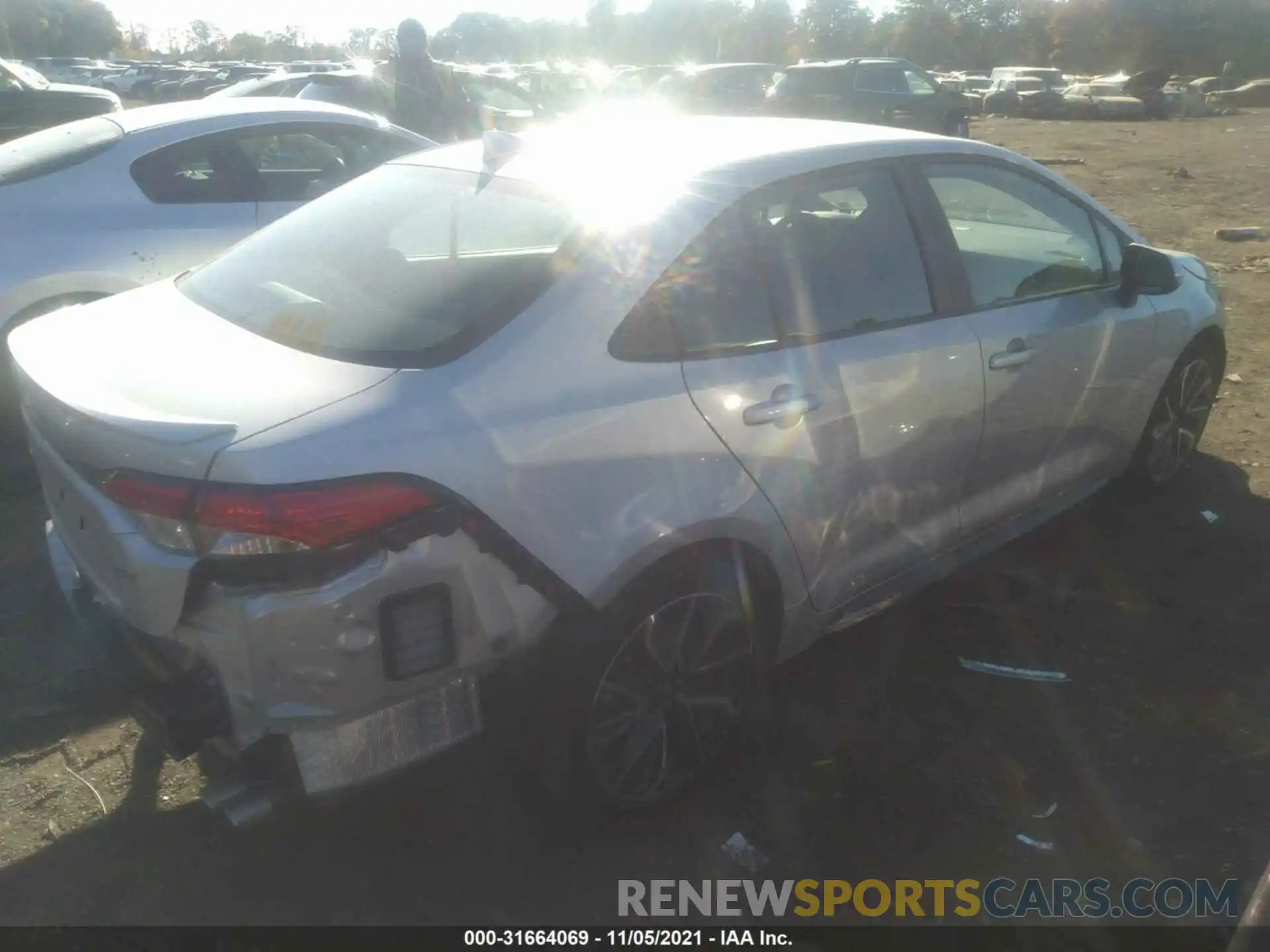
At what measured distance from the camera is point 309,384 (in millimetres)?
2494

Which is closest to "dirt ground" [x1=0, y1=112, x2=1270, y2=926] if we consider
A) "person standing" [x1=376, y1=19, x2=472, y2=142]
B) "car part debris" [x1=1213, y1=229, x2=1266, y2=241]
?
"person standing" [x1=376, y1=19, x2=472, y2=142]

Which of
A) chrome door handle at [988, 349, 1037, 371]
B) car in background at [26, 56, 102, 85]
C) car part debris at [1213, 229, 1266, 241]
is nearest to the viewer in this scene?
chrome door handle at [988, 349, 1037, 371]

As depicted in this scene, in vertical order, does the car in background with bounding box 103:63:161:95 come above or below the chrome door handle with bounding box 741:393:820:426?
below

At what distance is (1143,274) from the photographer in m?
4.12

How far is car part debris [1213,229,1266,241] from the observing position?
1132 centimetres

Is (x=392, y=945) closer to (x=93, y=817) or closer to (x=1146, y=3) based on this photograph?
(x=93, y=817)

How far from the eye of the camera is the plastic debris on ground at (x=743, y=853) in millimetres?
2922

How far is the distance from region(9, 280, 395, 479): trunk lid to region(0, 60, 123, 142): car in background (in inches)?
375

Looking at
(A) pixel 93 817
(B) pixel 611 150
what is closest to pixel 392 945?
(A) pixel 93 817

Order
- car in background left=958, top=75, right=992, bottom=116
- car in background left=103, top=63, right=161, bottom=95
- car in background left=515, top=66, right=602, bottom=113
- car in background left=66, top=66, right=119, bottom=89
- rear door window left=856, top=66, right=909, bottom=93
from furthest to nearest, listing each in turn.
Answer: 1. car in background left=66, top=66, right=119, bottom=89
2. car in background left=103, top=63, right=161, bottom=95
3. car in background left=958, top=75, right=992, bottom=116
4. car in background left=515, top=66, right=602, bottom=113
5. rear door window left=856, top=66, right=909, bottom=93

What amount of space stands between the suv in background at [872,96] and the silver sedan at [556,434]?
17228mm

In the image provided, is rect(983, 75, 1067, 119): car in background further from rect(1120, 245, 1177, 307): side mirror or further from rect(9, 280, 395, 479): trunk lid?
rect(9, 280, 395, 479): trunk lid

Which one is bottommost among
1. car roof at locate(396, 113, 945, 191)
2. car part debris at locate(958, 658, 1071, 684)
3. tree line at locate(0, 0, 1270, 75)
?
tree line at locate(0, 0, 1270, 75)

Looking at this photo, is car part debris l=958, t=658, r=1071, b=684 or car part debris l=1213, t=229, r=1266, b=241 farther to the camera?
car part debris l=1213, t=229, r=1266, b=241
